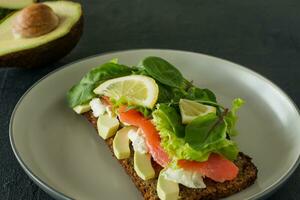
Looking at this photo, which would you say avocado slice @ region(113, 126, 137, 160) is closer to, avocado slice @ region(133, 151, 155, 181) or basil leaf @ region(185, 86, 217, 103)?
avocado slice @ region(133, 151, 155, 181)

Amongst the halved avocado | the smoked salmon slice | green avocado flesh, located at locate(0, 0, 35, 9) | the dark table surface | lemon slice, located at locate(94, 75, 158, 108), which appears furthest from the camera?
green avocado flesh, located at locate(0, 0, 35, 9)

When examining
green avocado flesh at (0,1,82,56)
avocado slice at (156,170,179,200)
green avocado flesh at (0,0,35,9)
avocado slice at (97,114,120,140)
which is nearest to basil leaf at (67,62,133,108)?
avocado slice at (97,114,120,140)

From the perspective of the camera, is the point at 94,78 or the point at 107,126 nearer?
the point at 107,126

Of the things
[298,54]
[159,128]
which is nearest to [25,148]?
[159,128]

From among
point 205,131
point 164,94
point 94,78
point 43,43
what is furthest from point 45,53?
point 205,131

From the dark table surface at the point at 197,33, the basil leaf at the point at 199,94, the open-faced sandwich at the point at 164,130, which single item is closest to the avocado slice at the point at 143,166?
the open-faced sandwich at the point at 164,130

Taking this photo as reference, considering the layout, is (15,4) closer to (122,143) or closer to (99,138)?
(99,138)
